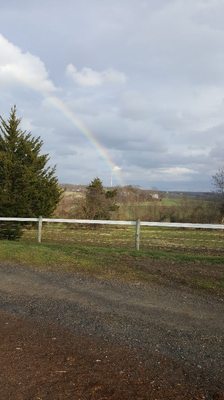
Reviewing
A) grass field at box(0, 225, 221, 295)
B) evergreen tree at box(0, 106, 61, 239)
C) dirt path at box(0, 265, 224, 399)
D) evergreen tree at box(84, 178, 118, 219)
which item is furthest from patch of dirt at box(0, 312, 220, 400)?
evergreen tree at box(84, 178, 118, 219)

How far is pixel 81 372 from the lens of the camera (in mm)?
4371

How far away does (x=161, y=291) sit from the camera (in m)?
8.22

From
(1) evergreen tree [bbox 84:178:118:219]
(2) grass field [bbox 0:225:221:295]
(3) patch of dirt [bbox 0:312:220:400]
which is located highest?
(1) evergreen tree [bbox 84:178:118:219]

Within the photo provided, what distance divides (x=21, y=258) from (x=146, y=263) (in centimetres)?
347

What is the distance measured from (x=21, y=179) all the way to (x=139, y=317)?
1650cm

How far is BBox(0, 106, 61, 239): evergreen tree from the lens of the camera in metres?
22.0

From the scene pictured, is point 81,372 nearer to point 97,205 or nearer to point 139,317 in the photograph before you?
point 139,317

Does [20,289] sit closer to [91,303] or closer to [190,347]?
[91,303]

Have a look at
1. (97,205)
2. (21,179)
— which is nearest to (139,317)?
(21,179)

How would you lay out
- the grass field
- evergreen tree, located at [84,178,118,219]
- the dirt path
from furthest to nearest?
evergreen tree, located at [84,178,118,219] → the grass field → the dirt path

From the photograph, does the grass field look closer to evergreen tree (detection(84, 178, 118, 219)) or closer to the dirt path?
the dirt path

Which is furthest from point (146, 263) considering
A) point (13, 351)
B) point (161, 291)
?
point (13, 351)

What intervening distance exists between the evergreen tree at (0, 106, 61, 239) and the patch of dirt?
55.7ft

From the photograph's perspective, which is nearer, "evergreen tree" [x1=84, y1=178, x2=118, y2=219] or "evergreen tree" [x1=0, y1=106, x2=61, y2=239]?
"evergreen tree" [x1=0, y1=106, x2=61, y2=239]
